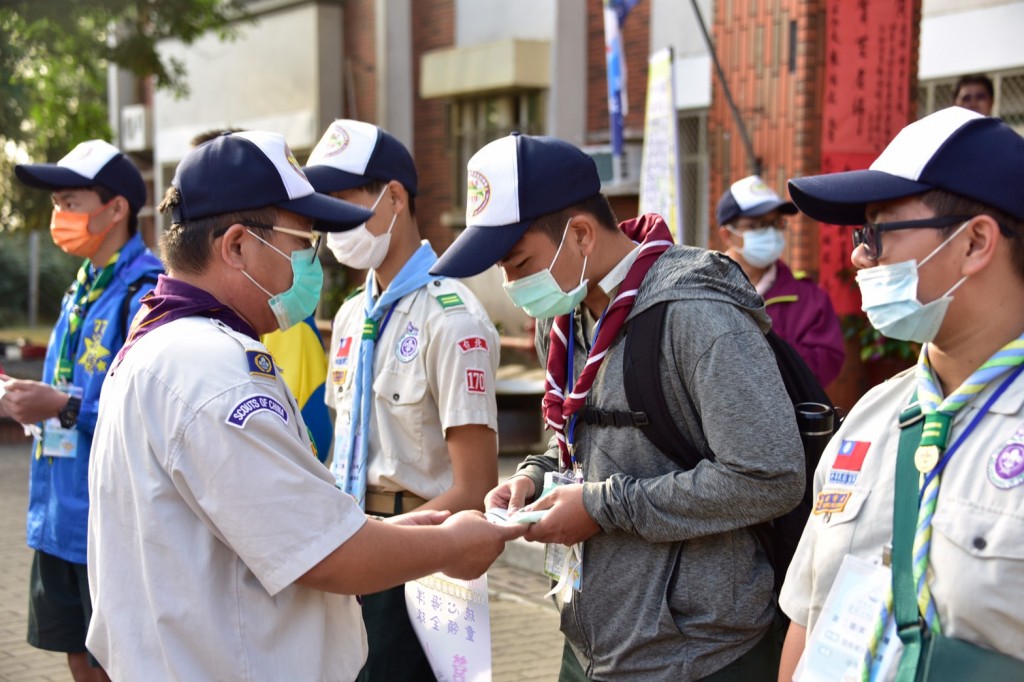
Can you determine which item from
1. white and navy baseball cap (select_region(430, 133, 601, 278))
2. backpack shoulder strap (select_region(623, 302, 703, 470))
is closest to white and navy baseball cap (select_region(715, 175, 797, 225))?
white and navy baseball cap (select_region(430, 133, 601, 278))

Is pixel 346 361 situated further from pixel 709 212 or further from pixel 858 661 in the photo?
pixel 709 212

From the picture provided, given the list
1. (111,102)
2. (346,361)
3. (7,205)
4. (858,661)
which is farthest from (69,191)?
(111,102)

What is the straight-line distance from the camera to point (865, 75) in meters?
8.88

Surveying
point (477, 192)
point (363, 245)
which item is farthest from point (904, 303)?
point (363, 245)

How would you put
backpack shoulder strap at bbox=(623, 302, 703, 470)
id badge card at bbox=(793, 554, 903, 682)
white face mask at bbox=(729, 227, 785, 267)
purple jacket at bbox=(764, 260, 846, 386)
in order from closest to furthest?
id badge card at bbox=(793, 554, 903, 682) < backpack shoulder strap at bbox=(623, 302, 703, 470) < purple jacket at bbox=(764, 260, 846, 386) < white face mask at bbox=(729, 227, 785, 267)

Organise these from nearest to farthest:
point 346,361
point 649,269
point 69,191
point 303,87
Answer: point 649,269 → point 346,361 → point 69,191 → point 303,87

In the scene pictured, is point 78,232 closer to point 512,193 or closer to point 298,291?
point 298,291

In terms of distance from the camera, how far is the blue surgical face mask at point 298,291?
272 centimetres

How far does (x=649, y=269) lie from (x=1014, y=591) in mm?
1250

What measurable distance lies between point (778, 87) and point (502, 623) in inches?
Result: 202

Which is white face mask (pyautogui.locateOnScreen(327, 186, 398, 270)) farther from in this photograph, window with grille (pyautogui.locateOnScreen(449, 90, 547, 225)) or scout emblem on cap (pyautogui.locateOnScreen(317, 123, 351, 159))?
window with grille (pyautogui.locateOnScreen(449, 90, 547, 225))

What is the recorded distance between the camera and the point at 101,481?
2.45 metres

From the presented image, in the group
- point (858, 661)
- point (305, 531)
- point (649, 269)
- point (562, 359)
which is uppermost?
point (649, 269)

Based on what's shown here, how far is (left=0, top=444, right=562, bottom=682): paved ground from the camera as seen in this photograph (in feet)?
20.2
